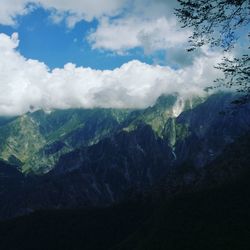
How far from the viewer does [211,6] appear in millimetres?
36250

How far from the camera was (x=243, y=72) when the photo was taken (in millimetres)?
38750

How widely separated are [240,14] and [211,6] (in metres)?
2.13

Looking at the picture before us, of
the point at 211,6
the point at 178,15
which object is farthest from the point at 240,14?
the point at 178,15

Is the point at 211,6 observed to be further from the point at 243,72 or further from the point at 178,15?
the point at 243,72

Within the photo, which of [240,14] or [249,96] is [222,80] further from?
[240,14]

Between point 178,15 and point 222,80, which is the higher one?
point 178,15

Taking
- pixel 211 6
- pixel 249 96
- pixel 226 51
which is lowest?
pixel 249 96

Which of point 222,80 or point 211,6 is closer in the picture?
point 211,6

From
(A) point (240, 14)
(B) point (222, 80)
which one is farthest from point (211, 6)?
(B) point (222, 80)

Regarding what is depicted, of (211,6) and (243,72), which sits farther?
(243,72)

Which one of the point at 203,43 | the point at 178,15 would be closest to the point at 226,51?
the point at 203,43

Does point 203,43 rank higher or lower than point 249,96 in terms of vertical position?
higher

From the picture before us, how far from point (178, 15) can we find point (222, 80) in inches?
234

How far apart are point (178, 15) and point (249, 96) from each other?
27.1 feet
